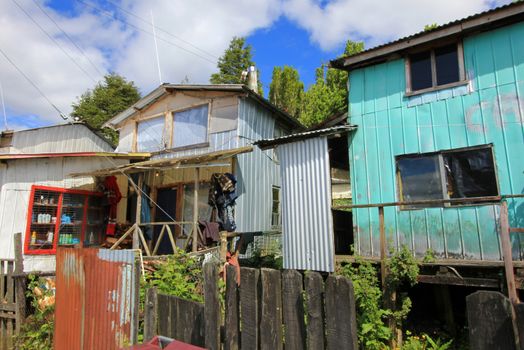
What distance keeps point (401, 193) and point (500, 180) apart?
190cm

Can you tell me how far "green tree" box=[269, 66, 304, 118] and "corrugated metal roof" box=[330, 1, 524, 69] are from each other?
2068 centimetres

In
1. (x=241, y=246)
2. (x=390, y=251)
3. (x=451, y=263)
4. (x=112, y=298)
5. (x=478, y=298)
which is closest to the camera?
(x=478, y=298)

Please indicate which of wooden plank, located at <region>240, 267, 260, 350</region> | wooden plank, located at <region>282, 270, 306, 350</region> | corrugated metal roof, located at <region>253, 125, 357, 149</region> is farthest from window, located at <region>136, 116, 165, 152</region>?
wooden plank, located at <region>282, 270, 306, 350</region>

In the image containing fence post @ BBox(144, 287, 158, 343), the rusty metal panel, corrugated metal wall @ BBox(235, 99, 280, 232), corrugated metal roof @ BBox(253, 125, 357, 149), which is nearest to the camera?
fence post @ BBox(144, 287, 158, 343)

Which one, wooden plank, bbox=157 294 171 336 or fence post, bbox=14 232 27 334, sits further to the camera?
fence post, bbox=14 232 27 334

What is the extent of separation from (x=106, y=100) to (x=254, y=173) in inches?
947

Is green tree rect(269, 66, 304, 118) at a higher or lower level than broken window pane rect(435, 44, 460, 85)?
higher

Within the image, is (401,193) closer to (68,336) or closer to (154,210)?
(68,336)

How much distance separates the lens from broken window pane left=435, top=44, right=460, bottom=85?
7930 mm

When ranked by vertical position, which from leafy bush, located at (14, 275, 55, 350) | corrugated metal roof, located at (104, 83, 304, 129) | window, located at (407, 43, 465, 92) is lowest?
leafy bush, located at (14, 275, 55, 350)

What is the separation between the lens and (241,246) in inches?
437

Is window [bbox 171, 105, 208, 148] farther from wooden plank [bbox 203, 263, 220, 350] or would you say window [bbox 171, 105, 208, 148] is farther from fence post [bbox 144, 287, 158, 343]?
wooden plank [bbox 203, 263, 220, 350]

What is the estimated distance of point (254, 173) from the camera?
1249cm

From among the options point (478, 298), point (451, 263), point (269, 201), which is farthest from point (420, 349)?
point (269, 201)
